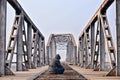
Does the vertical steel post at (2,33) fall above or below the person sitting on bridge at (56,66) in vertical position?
above

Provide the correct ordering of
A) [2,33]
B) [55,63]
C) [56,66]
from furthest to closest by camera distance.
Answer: [56,66], [55,63], [2,33]

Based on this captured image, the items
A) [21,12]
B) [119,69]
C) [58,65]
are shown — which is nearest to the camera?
[119,69]

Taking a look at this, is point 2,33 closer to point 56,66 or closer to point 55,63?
point 55,63

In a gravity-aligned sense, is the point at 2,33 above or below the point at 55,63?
above

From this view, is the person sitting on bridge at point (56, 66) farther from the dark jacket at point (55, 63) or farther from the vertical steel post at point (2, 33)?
the vertical steel post at point (2, 33)

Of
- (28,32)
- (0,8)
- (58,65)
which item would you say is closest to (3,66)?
(0,8)

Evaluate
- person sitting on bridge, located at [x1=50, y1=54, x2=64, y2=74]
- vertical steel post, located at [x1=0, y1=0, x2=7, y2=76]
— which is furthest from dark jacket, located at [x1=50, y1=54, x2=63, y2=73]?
vertical steel post, located at [x1=0, y1=0, x2=7, y2=76]

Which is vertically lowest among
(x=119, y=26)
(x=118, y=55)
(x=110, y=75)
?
(x=110, y=75)

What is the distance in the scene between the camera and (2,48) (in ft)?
73.6

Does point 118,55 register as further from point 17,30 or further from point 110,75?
point 17,30

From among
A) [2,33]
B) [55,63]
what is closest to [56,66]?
[55,63]

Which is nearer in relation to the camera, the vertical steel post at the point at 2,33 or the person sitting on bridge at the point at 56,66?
the vertical steel post at the point at 2,33

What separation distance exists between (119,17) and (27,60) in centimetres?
1829

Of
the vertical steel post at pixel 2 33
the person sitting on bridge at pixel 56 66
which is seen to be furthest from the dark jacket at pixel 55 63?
the vertical steel post at pixel 2 33
